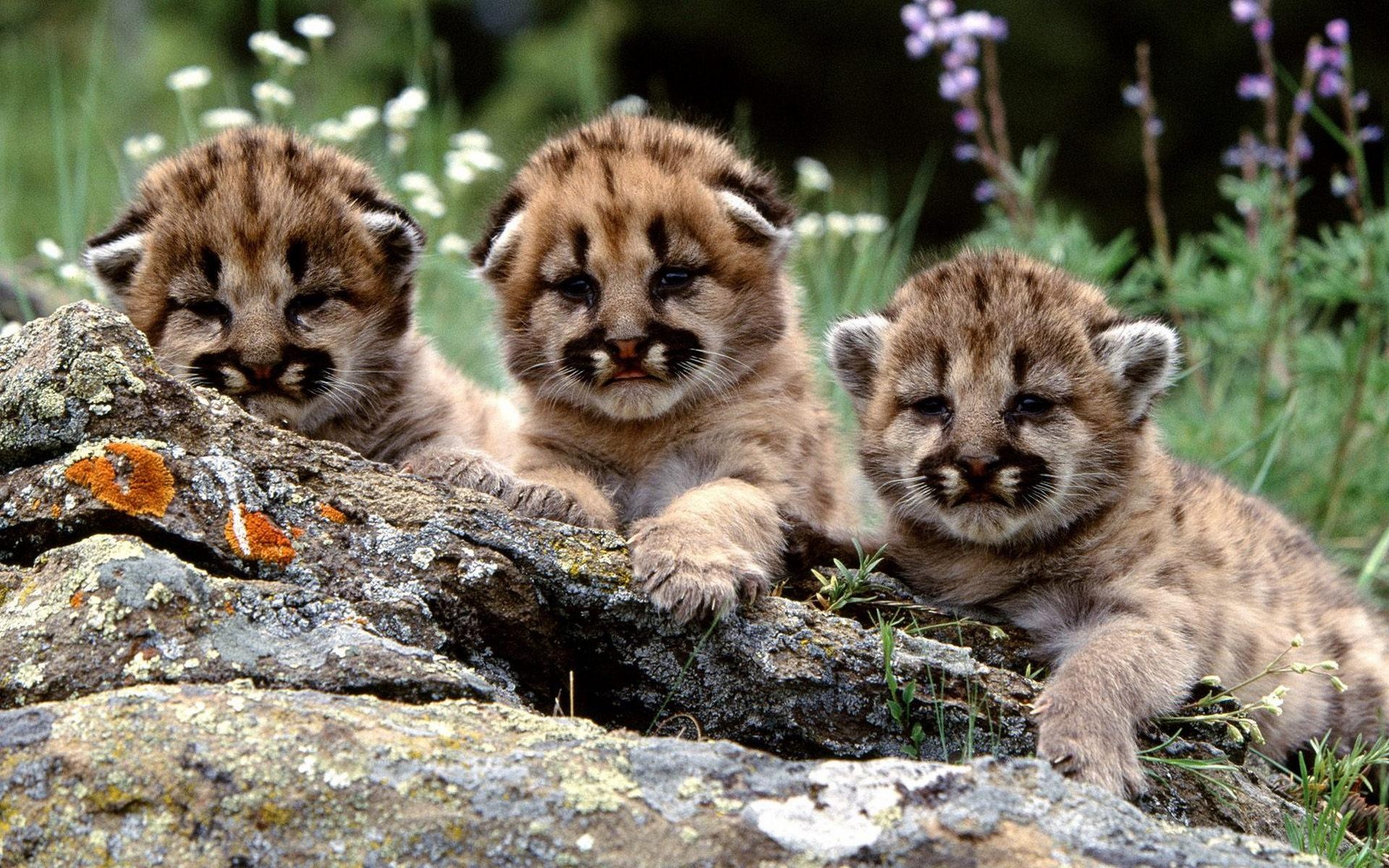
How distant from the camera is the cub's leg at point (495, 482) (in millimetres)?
4312

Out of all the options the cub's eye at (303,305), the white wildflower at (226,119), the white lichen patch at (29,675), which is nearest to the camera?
the white lichen patch at (29,675)

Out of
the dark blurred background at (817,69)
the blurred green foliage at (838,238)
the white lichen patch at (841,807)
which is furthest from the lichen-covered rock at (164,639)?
the dark blurred background at (817,69)

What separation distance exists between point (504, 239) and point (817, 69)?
9.66 meters

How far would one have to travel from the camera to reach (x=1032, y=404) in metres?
4.52

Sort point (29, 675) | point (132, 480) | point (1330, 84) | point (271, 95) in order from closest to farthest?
point (29, 675)
point (132, 480)
point (1330, 84)
point (271, 95)

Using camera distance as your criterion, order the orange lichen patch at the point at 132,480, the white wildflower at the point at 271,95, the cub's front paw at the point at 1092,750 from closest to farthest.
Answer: the orange lichen patch at the point at 132,480, the cub's front paw at the point at 1092,750, the white wildflower at the point at 271,95

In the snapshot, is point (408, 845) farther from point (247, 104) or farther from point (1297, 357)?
point (247, 104)

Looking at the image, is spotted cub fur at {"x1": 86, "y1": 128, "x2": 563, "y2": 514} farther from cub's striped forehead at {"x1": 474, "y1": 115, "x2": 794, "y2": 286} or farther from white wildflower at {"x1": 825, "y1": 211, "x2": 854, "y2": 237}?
white wildflower at {"x1": 825, "y1": 211, "x2": 854, "y2": 237}

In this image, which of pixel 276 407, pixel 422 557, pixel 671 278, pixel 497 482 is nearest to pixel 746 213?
pixel 671 278

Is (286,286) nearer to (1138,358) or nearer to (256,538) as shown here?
(256,538)

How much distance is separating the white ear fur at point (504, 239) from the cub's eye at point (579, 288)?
0.98 feet

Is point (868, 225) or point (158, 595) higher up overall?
point (158, 595)

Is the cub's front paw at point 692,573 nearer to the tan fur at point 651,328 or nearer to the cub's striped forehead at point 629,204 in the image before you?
the tan fur at point 651,328

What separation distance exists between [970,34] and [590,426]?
3.70 metres
